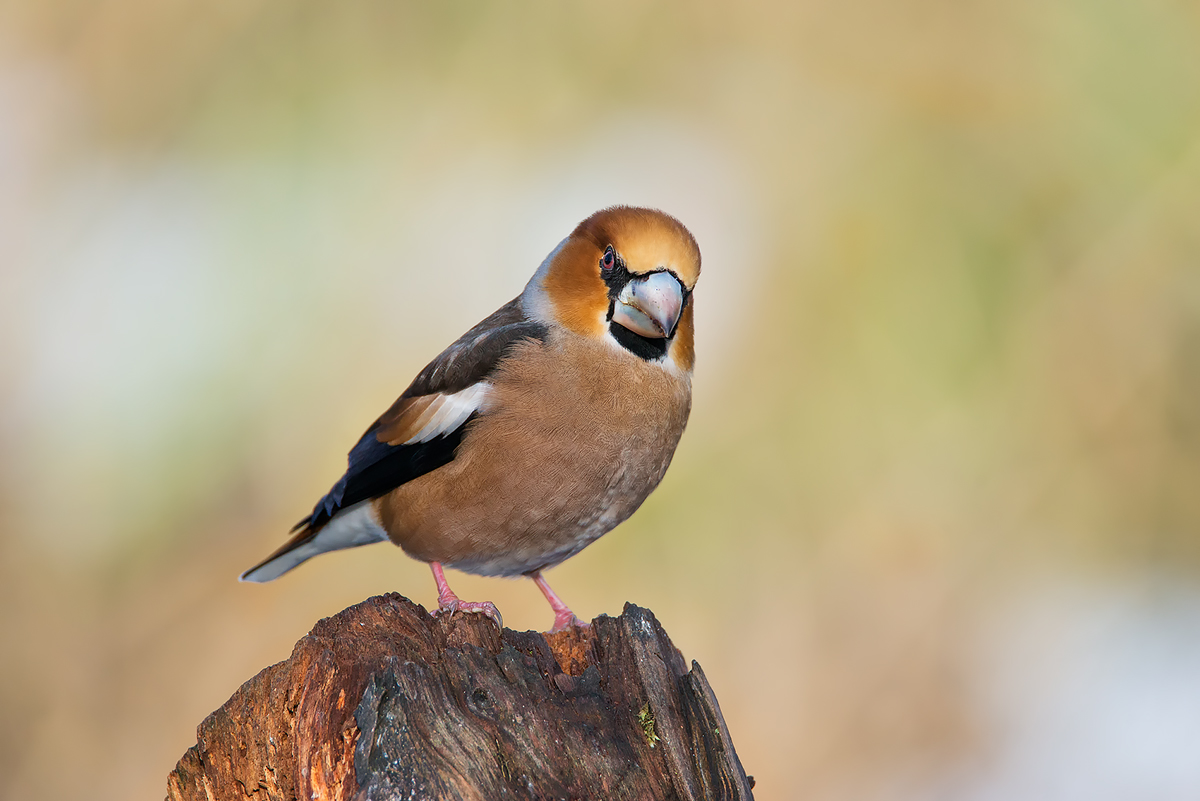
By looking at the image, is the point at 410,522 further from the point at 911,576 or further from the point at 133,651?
the point at 911,576

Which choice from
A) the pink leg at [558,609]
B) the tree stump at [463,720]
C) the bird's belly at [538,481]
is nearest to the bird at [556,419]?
the bird's belly at [538,481]

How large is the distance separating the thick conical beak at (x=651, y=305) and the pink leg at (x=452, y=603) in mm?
1022

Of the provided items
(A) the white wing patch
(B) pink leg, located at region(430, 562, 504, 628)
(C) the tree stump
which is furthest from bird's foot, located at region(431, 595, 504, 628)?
(A) the white wing patch

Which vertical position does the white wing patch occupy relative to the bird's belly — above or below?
above

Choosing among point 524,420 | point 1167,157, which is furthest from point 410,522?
point 1167,157

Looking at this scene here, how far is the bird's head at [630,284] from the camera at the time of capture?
3.49 metres

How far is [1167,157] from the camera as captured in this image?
613 centimetres

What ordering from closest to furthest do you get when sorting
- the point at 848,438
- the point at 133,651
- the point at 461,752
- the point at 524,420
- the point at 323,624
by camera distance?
the point at 461,752 → the point at 323,624 → the point at 524,420 → the point at 133,651 → the point at 848,438

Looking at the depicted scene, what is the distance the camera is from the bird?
3463mm

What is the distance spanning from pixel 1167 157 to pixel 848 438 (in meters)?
2.48

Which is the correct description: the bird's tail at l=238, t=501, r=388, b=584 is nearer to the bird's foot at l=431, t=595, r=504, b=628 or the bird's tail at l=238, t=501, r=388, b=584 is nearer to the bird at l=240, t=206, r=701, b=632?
the bird at l=240, t=206, r=701, b=632

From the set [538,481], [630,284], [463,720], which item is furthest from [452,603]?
[630,284]

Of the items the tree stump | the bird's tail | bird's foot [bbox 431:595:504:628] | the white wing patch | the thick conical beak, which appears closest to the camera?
the tree stump

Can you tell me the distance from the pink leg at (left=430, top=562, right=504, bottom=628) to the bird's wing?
346 mm
